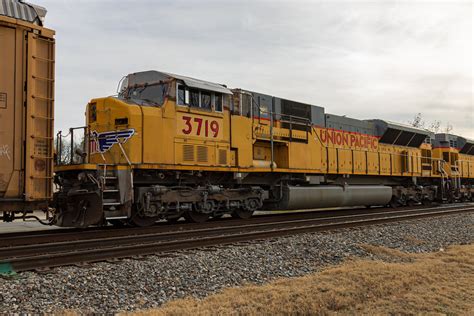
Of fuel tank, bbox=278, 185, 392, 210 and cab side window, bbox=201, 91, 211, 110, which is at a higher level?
cab side window, bbox=201, 91, 211, 110

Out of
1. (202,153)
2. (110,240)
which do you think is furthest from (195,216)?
(110,240)

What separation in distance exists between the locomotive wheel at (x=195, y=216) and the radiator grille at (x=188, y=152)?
1.50m

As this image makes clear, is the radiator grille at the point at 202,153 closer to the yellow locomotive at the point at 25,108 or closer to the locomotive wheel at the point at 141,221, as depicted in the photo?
the locomotive wheel at the point at 141,221

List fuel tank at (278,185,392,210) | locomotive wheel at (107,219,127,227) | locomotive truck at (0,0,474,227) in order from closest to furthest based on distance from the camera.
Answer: locomotive truck at (0,0,474,227), locomotive wheel at (107,219,127,227), fuel tank at (278,185,392,210)

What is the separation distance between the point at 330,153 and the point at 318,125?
46.6 inches

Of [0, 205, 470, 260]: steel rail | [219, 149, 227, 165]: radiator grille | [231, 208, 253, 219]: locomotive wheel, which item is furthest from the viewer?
[231, 208, 253, 219]: locomotive wheel

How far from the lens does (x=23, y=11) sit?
680 cm

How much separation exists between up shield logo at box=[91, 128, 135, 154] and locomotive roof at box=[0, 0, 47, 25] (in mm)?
3728

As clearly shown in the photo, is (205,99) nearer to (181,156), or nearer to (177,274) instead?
(181,156)

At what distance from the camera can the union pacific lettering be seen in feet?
55.7

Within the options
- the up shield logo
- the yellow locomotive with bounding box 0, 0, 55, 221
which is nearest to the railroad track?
the yellow locomotive with bounding box 0, 0, 55, 221

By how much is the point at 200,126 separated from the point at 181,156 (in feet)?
3.47


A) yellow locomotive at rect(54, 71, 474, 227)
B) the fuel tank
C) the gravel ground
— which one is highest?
yellow locomotive at rect(54, 71, 474, 227)

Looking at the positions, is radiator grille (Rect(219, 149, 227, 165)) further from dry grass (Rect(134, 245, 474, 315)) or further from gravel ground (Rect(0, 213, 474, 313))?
dry grass (Rect(134, 245, 474, 315))
